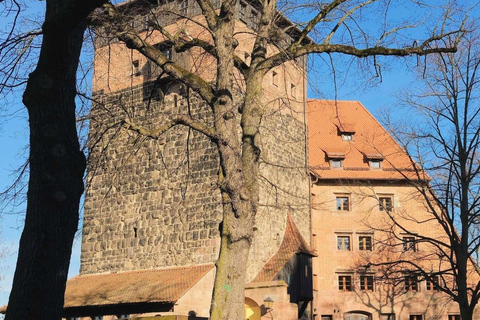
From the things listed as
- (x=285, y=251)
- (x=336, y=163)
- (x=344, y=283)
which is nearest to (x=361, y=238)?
(x=344, y=283)

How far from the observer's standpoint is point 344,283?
2816 centimetres

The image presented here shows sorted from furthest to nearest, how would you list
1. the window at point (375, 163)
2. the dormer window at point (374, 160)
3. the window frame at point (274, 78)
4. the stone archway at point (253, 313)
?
the window at point (375, 163) < the dormer window at point (374, 160) < the window frame at point (274, 78) < the stone archway at point (253, 313)

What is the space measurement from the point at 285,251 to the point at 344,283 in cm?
875

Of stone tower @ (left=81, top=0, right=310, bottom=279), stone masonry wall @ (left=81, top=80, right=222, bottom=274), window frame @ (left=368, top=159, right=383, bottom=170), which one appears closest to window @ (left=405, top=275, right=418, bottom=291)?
stone tower @ (left=81, top=0, right=310, bottom=279)

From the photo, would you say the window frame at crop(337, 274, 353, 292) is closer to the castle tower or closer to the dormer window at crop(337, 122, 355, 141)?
the dormer window at crop(337, 122, 355, 141)

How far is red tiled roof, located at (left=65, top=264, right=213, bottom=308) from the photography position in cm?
1703

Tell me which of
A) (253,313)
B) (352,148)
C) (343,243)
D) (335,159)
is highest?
(352,148)

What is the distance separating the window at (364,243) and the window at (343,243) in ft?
1.74

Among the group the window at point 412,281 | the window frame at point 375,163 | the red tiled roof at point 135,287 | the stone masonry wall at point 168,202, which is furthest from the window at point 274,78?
the window frame at point 375,163

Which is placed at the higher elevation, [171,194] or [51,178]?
[171,194]

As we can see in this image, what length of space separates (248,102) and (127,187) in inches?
513

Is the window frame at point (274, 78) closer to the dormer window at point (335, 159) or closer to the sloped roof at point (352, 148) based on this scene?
the sloped roof at point (352, 148)

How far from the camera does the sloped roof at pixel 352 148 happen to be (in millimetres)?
28516

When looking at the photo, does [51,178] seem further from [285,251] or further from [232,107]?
[285,251]
